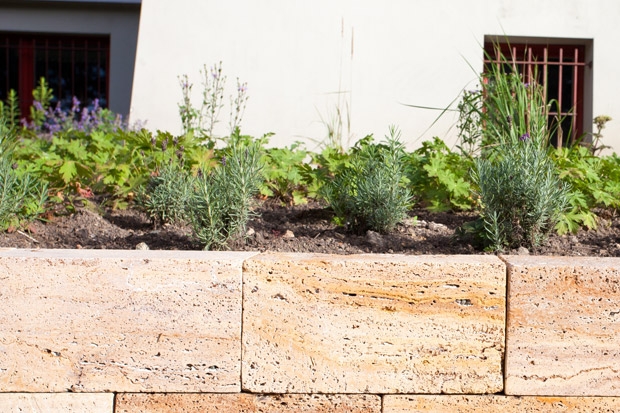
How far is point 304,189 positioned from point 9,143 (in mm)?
1465

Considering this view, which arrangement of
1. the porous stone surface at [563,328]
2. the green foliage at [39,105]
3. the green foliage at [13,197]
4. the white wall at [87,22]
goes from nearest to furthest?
the porous stone surface at [563,328], the green foliage at [13,197], the green foliage at [39,105], the white wall at [87,22]

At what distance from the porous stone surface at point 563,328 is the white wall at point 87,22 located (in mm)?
7049

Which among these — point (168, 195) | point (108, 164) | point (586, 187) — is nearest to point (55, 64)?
point (108, 164)

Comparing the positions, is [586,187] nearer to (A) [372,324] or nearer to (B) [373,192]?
(B) [373,192]

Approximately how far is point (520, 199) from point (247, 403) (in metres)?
1.28

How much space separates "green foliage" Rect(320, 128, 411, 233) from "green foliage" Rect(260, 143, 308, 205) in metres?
0.37

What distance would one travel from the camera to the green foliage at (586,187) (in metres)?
3.20

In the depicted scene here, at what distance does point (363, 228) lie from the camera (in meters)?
3.28

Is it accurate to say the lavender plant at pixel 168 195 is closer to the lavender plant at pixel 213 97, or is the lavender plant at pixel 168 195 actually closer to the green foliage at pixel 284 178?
the green foliage at pixel 284 178

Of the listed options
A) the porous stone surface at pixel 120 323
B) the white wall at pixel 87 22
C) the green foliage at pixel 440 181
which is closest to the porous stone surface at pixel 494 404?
the porous stone surface at pixel 120 323

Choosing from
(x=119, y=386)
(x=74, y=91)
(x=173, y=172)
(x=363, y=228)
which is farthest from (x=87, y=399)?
(x=74, y=91)

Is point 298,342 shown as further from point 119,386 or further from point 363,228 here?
point 363,228

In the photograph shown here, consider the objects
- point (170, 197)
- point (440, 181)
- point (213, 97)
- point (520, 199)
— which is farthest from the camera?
point (213, 97)

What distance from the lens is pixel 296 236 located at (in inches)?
130
